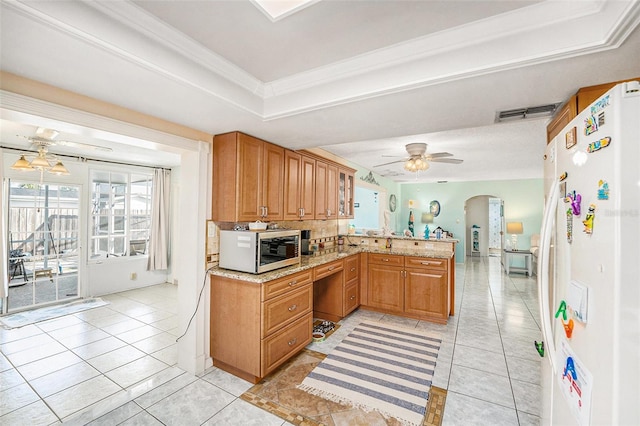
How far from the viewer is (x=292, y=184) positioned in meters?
3.34

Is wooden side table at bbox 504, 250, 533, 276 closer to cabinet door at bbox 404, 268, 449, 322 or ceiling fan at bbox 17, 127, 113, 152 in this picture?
cabinet door at bbox 404, 268, 449, 322

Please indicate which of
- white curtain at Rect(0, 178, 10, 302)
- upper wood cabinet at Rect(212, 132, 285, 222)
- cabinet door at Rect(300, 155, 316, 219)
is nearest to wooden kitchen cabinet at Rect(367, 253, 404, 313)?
cabinet door at Rect(300, 155, 316, 219)

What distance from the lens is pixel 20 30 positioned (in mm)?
1179

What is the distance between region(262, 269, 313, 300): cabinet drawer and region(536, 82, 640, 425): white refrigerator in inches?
73.3

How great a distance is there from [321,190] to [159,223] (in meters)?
3.67

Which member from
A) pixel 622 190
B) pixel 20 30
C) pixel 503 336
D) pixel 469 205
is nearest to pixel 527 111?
pixel 622 190

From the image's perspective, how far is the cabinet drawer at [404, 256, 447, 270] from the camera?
3.65m

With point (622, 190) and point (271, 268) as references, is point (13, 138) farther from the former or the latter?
point (622, 190)

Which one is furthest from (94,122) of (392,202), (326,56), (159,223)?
(392,202)

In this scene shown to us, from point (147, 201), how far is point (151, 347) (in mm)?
3466

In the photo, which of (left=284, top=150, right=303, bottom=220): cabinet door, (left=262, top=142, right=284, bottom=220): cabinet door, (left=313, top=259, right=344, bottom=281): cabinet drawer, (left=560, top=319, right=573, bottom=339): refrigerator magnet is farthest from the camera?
(left=284, top=150, right=303, bottom=220): cabinet door

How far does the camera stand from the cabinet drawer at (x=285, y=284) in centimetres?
238

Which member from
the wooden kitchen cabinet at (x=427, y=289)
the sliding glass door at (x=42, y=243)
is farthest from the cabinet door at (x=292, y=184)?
the sliding glass door at (x=42, y=243)

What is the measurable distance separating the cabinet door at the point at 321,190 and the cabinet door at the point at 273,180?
0.79 m
